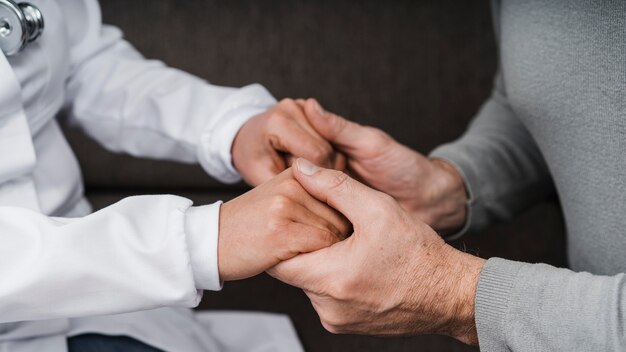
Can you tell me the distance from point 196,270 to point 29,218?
0.15 metres

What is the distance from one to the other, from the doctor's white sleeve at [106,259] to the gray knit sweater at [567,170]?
0.85 feet

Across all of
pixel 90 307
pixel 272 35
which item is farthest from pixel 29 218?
pixel 272 35

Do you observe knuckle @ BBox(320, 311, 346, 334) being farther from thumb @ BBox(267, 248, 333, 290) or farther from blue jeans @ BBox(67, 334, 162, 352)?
blue jeans @ BBox(67, 334, 162, 352)

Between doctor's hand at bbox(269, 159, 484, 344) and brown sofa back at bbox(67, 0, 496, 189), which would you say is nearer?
doctor's hand at bbox(269, 159, 484, 344)

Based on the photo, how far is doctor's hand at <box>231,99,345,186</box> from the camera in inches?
32.2

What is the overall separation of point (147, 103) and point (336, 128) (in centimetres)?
24

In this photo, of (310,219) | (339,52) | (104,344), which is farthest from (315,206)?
(339,52)

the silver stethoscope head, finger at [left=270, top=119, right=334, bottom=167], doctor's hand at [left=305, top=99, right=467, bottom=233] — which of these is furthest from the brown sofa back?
the silver stethoscope head

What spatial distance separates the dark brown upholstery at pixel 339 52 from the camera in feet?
4.13

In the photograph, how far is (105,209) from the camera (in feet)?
2.05

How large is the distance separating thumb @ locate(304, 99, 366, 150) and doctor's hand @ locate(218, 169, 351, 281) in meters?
0.19

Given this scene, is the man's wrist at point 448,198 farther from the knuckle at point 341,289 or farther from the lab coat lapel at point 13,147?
the lab coat lapel at point 13,147

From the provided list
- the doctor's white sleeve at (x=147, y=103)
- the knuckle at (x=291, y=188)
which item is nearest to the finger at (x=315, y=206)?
the knuckle at (x=291, y=188)

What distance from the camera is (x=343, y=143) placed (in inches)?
34.3
